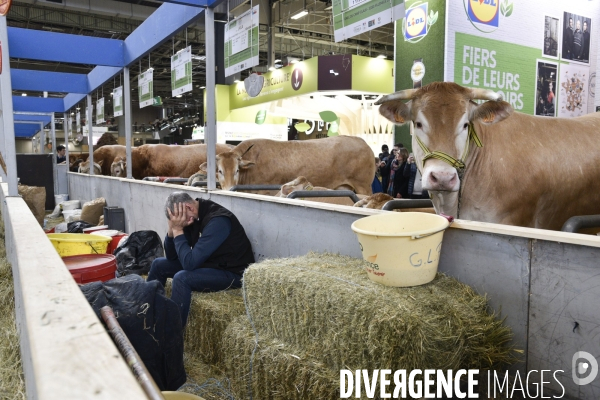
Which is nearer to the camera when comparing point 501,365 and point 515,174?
point 501,365

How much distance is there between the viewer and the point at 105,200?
8500 mm

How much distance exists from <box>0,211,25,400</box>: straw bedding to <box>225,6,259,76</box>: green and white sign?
2.72m

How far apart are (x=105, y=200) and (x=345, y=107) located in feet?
29.5

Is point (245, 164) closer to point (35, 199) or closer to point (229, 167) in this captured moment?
point (229, 167)

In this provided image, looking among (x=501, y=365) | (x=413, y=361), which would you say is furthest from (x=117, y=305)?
(x=501, y=365)

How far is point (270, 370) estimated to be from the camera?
2.46 metres

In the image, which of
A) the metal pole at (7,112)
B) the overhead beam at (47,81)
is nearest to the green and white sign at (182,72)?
the metal pole at (7,112)

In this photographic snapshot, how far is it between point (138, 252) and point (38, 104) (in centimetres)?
1156

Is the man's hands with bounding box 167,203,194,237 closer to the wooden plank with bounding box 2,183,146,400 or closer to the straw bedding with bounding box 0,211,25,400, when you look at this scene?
the straw bedding with bounding box 0,211,25,400

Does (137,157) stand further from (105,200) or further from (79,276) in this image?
(79,276)

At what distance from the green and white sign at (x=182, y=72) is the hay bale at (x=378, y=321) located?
386 cm

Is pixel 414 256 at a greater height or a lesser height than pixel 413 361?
greater

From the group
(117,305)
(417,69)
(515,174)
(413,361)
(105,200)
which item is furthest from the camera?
(105,200)

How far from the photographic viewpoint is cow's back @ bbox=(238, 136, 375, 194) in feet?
23.1
